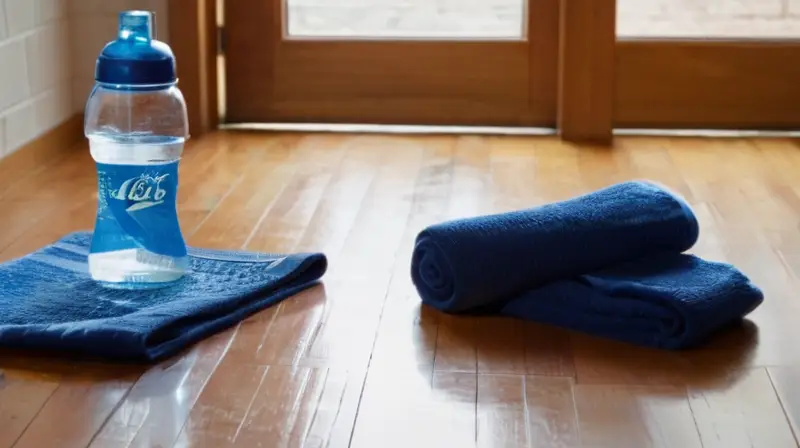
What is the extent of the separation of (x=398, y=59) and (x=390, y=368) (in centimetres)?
156

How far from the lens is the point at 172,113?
1697mm

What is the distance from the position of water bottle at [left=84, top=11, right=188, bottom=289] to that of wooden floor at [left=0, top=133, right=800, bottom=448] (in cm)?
18

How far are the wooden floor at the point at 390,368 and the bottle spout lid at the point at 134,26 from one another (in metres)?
0.38

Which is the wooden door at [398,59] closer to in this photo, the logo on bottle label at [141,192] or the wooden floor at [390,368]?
the wooden floor at [390,368]

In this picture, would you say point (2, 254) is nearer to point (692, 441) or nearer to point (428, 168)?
point (428, 168)

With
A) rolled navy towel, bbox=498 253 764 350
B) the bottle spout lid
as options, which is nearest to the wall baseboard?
the bottle spout lid

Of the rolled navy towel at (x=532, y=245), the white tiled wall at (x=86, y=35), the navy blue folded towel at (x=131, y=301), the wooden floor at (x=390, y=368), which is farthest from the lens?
the white tiled wall at (x=86, y=35)

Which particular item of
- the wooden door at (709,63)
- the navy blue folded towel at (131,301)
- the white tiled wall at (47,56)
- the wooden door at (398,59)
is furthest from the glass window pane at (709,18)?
the navy blue folded towel at (131,301)

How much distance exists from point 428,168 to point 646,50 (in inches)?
25.0

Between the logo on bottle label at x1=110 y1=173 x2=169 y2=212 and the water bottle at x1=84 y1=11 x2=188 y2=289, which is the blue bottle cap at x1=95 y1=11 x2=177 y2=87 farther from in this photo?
the logo on bottle label at x1=110 y1=173 x2=169 y2=212

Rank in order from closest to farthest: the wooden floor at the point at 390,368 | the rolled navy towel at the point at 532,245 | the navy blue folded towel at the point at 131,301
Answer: the wooden floor at the point at 390,368 < the navy blue folded towel at the point at 131,301 < the rolled navy towel at the point at 532,245

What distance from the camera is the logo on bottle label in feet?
5.25

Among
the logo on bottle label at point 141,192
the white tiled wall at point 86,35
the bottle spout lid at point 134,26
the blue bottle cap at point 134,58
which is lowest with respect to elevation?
the logo on bottle label at point 141,192

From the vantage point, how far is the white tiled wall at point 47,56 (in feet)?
7.67
